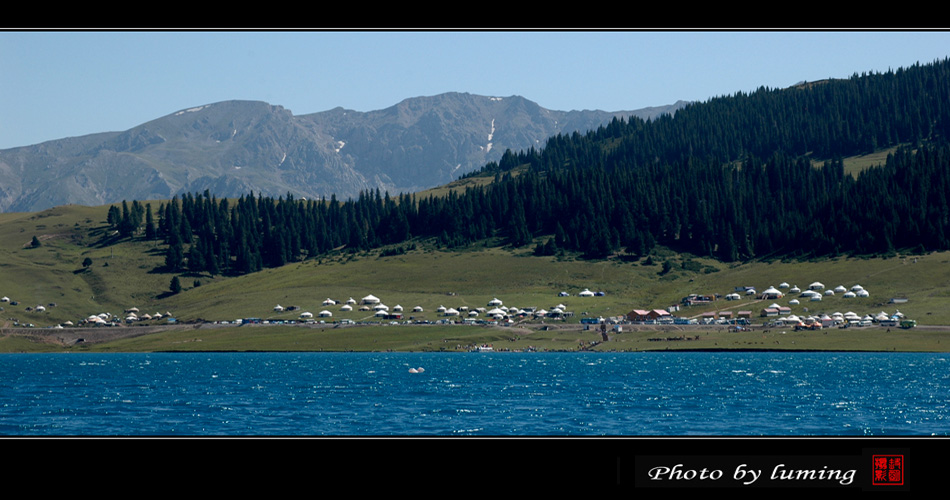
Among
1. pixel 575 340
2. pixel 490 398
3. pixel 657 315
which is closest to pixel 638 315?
pixel 657 315

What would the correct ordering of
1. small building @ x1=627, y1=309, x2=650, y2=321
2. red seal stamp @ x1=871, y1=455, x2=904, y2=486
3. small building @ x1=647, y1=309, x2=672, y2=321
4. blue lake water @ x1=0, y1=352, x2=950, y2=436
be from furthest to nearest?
1. small building @ x1=647, y1=309, x2=672, y2=321
2. small building @ x1=627, y1=309, x2=650, y2=321
3. blue lake water @ x1=0, y1=352, x2=950, y2=436
4. red seal stamp @ x1=871, y1=455, x2=904, y2=486

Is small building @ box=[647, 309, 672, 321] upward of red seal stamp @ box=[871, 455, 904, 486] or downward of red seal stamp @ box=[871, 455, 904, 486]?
downward

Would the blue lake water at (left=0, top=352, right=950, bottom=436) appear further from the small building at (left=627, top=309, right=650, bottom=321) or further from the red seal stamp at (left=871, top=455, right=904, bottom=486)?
the small building at (left=627, top=309, right=650, bottom=321)

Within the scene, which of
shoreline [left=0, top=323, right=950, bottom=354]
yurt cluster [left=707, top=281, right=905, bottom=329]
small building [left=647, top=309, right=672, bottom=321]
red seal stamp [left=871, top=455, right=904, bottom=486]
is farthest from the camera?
small building [left=647, top=309, right=672, bottom=321]

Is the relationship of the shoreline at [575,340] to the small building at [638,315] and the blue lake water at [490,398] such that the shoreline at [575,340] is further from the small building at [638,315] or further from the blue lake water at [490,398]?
the blue lake water at [490,398]

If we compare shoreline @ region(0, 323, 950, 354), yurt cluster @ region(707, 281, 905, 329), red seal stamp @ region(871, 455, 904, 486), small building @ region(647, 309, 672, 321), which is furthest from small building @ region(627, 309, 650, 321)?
red seal stamp @ region(871, 455, 904, 486)

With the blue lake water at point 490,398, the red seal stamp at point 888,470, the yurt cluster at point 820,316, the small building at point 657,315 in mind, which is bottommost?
the yurt cluster at point 820,316

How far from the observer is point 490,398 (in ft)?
272

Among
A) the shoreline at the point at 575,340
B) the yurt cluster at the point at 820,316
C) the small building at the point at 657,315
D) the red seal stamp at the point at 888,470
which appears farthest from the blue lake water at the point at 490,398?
the small building at the point at 657,315

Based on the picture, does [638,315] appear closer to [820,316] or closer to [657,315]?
[657,315]

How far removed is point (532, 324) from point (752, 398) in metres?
113

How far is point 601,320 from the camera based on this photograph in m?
196

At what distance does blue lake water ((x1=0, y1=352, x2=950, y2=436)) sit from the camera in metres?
62.7

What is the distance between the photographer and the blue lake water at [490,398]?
62719mm
